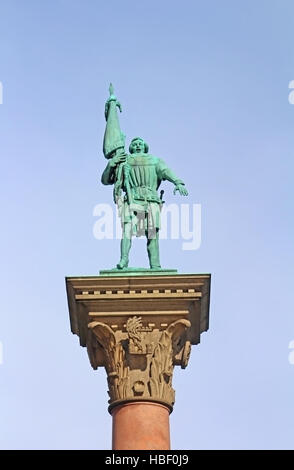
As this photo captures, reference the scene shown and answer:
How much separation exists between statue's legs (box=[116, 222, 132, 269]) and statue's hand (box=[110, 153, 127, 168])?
172 centimetres

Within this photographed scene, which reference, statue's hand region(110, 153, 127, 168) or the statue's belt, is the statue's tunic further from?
statue's hand region(110, 153, 127, 168)

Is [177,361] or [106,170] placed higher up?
[106,170]

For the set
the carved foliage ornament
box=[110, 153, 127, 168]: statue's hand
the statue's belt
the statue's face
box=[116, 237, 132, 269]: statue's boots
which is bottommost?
the carved foliage ornament

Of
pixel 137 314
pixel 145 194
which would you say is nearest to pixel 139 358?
pixel 137 314

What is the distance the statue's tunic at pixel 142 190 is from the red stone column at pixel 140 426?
4.88 meters

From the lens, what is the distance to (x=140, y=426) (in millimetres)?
21031

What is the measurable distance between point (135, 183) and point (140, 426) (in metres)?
6.68

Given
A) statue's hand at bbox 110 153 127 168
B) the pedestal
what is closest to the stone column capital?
the pedestal

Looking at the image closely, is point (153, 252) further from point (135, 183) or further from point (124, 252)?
point (135, 183)

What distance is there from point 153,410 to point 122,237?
4864mm

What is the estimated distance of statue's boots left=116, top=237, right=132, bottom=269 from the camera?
23280 millimetres
